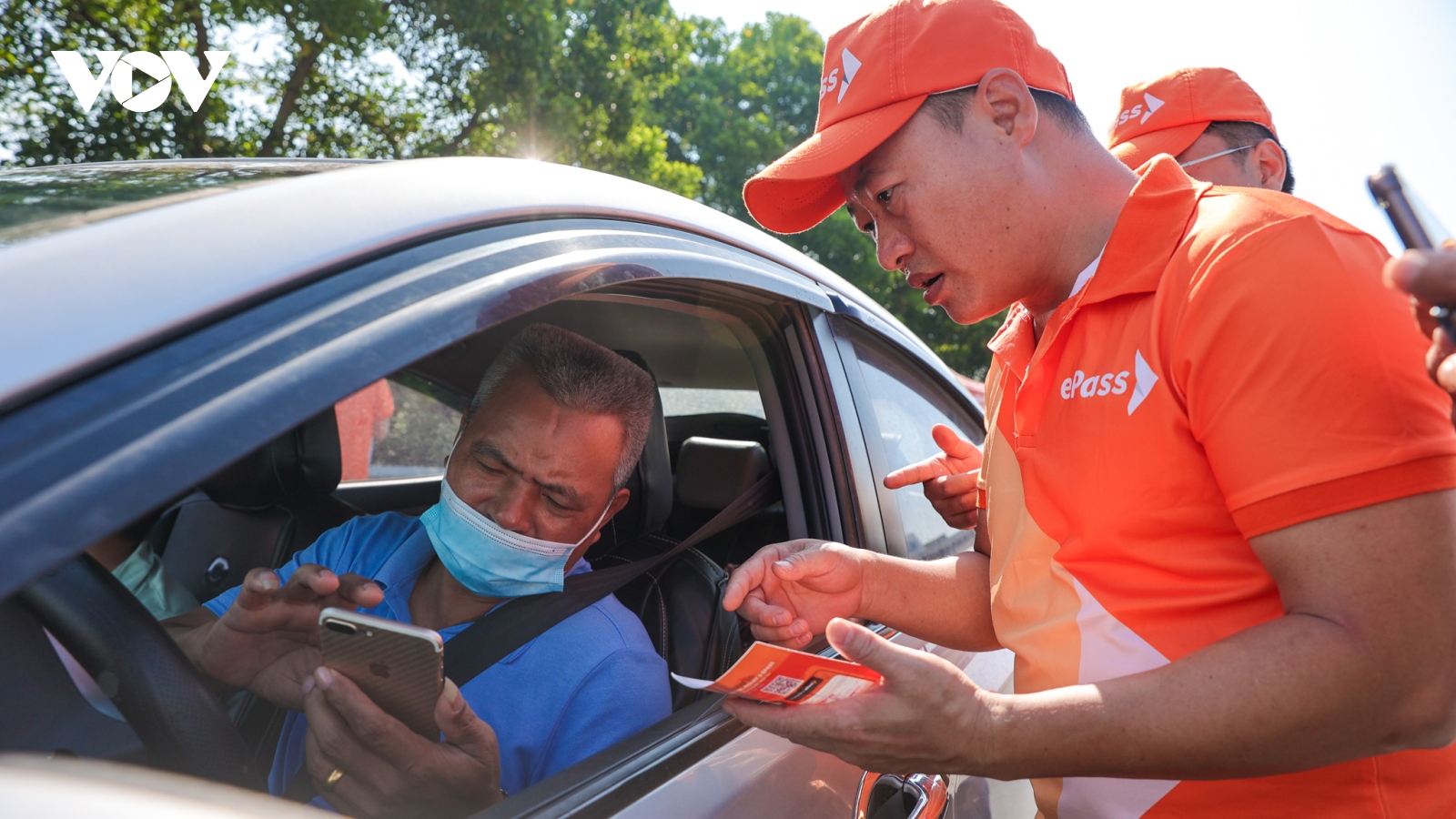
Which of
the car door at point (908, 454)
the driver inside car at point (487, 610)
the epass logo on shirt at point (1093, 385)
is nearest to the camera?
the epass logo on shirt at point (1093, 385)

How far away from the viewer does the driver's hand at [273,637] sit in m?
1.67

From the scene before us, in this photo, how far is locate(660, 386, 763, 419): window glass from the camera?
10.5 feet

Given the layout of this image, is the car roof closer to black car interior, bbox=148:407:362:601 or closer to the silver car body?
the silver car body

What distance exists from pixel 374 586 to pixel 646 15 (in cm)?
1800

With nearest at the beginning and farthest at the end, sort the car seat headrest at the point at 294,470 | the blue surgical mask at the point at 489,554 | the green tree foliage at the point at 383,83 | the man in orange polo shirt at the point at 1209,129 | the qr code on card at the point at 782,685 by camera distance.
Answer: the qr code on card at the point at 782,685
the blue surgical mask at the point at 489,554
the car seat headrest at the point at 294,470
the man in orange polo shirt at the point at 1209,129
the green tree foliage at the point at 383,83

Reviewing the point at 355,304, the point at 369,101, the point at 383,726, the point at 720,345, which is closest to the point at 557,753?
the point at 383,726

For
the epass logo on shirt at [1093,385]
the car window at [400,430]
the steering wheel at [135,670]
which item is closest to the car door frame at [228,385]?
the steering wheel at [135,670]

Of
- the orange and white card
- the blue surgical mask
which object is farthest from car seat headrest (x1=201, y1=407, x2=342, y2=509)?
the orange and white card

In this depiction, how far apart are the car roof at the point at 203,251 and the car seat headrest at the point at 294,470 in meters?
1.72

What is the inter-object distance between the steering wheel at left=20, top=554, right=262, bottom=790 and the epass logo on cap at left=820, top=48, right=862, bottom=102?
140 cm

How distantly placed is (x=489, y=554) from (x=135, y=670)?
772 mm

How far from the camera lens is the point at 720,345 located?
259 cm

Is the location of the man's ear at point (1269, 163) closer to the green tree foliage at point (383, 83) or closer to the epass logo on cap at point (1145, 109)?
the epass logo on cap at point (1145, 109)

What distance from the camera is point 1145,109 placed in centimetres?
309
